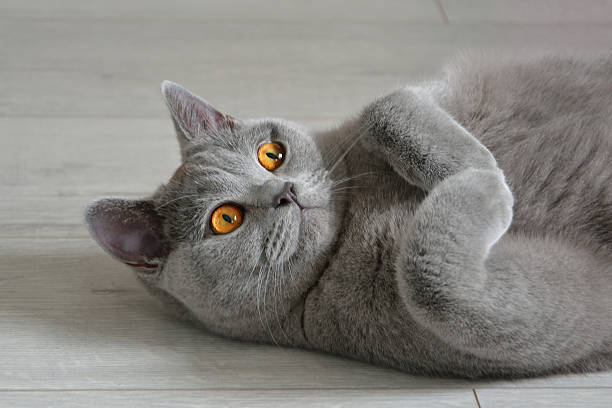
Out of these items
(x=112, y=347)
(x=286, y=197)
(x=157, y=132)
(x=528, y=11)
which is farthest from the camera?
(x=528, y=11)

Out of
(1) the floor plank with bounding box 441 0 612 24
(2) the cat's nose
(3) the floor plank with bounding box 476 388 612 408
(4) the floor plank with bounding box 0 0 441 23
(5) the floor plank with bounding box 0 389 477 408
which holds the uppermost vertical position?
(1) the floor plank with bounding box 441 0 612 24

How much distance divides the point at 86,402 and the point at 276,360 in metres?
0.34

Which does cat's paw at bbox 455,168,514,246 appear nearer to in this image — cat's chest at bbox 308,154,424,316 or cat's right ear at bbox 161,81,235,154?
cat's chest at bbox 308,154,424,316

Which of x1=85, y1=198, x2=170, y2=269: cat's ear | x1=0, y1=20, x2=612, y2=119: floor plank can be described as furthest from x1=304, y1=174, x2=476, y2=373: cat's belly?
x1=0, y1=20, x2=612, y2=119: floor plank

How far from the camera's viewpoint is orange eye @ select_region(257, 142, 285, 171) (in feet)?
4.18

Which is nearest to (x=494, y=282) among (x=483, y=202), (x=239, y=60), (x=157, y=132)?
(x=483, y=202)

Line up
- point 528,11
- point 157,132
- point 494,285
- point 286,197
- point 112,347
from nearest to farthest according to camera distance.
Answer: point 494,285, point 286,197, point 112,347, point 157,132, point 528,11

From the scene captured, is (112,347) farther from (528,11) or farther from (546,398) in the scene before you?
(528,11)

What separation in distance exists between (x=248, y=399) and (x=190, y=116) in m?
0.57

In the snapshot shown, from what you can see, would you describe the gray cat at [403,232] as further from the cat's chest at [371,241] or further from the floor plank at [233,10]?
the floor plank at [233,10]

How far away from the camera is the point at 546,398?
113 centimetres

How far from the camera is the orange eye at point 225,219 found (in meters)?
1.19

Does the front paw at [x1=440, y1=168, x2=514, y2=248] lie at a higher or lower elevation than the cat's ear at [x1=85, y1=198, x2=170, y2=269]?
higher

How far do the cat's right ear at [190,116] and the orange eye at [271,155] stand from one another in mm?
106
